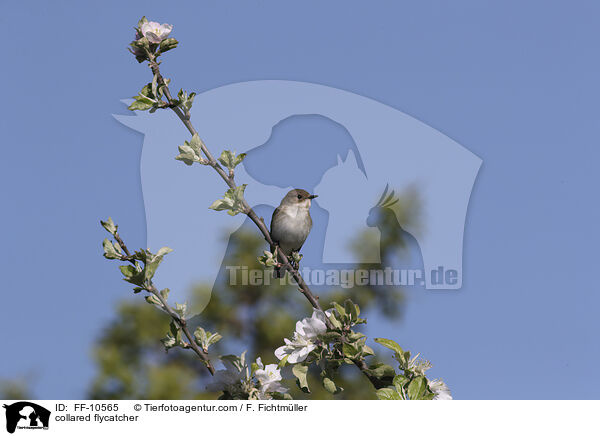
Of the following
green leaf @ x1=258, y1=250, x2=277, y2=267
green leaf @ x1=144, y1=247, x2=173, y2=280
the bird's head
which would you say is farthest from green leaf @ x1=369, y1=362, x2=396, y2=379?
the bird's head

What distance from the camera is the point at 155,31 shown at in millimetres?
2857

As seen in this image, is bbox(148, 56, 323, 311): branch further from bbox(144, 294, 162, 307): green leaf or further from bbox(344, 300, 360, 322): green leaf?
bbox(144, 294, 162, 307): green leaf

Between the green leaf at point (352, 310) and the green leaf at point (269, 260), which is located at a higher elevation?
the green leaf at point (269, 260)

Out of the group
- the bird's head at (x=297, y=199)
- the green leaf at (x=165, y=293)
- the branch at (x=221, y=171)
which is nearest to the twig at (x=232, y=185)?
the branch at (x=221, y=171)

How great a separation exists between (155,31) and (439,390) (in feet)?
6.11

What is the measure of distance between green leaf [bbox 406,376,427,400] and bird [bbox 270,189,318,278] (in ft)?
11.1

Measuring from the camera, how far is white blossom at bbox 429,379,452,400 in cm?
264

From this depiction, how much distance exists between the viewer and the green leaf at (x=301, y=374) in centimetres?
251

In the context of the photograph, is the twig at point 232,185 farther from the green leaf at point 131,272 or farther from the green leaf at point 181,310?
the green leaf at point 131,272

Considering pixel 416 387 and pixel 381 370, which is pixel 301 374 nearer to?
pixel 381 370

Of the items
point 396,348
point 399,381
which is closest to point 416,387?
point 399,381
